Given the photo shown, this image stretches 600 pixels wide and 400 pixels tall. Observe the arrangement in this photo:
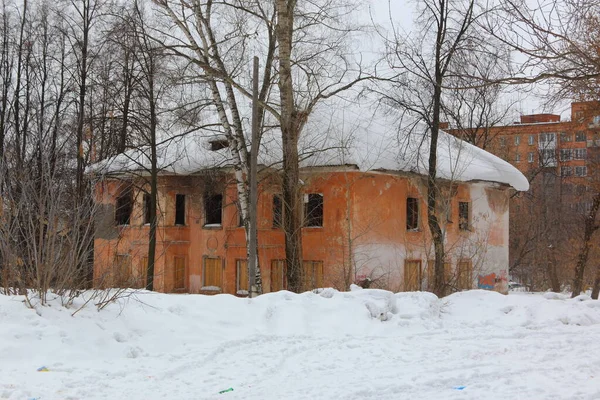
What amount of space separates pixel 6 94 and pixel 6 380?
26.2m

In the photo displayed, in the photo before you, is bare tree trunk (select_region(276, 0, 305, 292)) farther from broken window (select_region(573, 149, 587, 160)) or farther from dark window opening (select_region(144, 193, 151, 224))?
broken window (select_region(573, 149, 587, 160))

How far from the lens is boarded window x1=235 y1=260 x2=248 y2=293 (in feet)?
81.6

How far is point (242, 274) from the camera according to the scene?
2495 centimetres

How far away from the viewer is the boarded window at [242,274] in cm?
2486

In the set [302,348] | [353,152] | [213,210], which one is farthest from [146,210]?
[302,348]

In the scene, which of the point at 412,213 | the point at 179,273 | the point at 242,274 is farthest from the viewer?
the point at 179,273

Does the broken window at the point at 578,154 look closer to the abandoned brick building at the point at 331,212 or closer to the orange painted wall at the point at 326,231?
the abandoned brick building at the point at 331,212

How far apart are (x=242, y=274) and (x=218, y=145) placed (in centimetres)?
532

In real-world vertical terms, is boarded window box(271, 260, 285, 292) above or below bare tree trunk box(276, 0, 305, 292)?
below

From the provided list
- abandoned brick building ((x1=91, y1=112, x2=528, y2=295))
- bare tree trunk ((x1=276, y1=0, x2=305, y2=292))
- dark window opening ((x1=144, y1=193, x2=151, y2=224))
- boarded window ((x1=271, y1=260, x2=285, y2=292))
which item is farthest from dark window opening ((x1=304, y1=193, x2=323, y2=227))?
dark window opening ((x1=144, y1=193, x2=151, y2=224))

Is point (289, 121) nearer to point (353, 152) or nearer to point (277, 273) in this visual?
point (353, 152)

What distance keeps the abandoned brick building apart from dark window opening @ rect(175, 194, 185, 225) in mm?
43

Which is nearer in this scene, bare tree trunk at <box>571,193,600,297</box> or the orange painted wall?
the orange painted wall

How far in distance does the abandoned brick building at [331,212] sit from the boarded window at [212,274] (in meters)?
0.05
